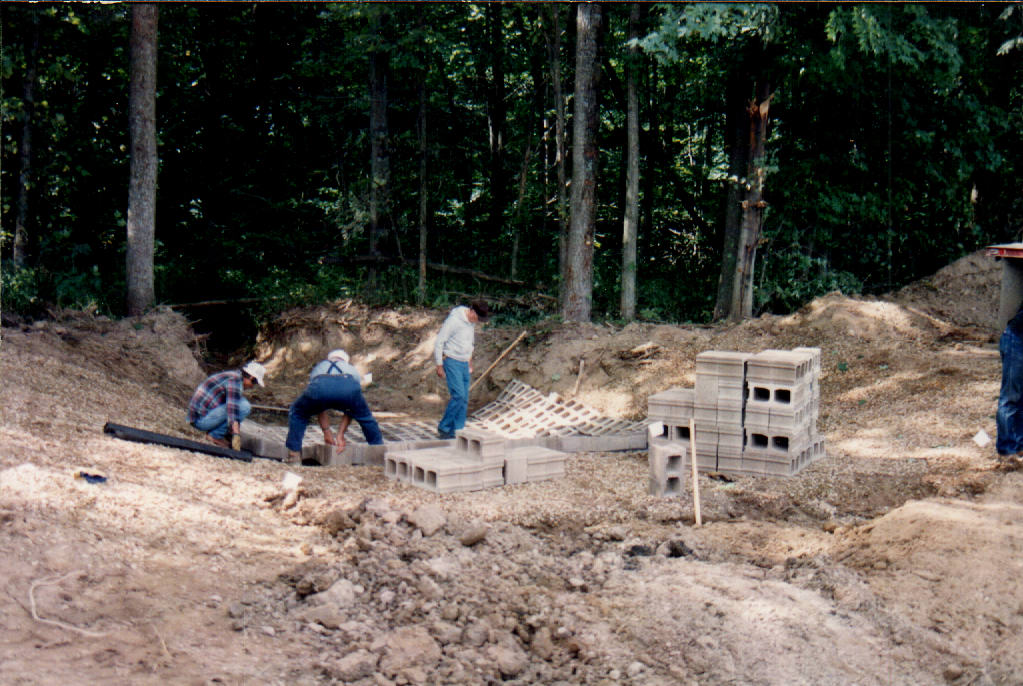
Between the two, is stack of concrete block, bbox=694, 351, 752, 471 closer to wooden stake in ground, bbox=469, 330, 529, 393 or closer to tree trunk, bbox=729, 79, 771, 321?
wooden stake in ground, bbox=469, 330, 529, 393

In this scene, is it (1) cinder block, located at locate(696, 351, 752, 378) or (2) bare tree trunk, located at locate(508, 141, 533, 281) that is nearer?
(1) cinder block, located at locate(696, 351, 752, 378)

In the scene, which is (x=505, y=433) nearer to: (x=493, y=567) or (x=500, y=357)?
(x=500, y=357)

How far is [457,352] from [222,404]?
8.52ft

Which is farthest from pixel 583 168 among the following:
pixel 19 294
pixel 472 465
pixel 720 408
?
pixel 19 294

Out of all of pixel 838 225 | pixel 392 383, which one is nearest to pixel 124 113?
pixel 392 383

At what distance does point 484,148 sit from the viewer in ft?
69.5

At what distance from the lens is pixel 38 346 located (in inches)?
440

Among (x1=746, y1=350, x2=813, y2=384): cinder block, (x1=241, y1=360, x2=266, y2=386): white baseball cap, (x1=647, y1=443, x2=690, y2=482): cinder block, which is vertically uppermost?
(x1=746, y1=350, x2=813, y2=384): cinder block

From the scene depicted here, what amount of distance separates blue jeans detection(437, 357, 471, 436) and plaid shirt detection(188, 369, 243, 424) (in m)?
2.32

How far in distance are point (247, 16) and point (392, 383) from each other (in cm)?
970

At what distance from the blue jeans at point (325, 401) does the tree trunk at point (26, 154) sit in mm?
7297

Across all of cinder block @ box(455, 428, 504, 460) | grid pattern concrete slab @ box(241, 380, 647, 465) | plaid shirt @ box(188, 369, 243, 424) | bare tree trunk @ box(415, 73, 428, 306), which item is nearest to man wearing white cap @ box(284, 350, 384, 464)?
grid pattern concrete slab @ box(241, 380, 647, 465)

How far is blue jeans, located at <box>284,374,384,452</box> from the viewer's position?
9164 millimetres

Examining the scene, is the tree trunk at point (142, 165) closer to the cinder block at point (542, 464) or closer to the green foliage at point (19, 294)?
the green foliage at point (19, 294)
